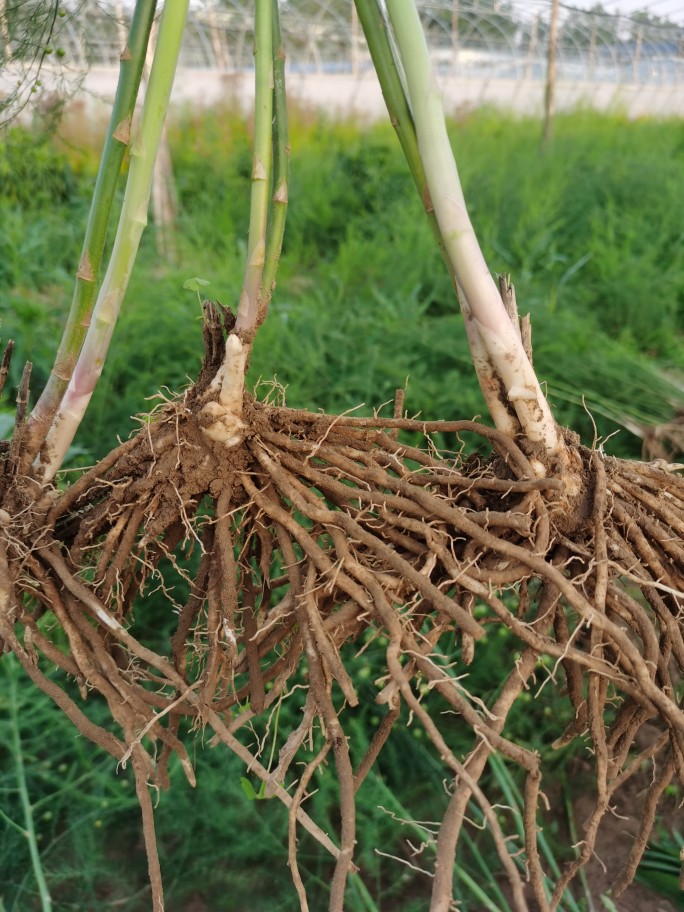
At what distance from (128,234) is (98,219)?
0.14ft

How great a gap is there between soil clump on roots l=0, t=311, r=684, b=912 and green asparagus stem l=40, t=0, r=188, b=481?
6cm

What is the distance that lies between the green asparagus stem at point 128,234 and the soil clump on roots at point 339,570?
0.06 metres

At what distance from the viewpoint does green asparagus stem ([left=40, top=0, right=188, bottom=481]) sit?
2.21 feet

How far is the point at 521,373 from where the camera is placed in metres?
0.74

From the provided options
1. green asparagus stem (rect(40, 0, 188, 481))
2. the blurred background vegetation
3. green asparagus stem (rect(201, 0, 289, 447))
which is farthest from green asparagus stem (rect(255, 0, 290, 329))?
the blurred background vegetation

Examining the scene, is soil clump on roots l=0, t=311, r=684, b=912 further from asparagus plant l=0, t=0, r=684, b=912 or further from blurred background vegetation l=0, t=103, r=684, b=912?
blurred background vegetation l=0, t=103, r=684, b=912

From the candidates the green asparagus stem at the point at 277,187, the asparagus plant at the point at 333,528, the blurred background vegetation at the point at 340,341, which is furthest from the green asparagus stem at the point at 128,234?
the blurred background vegetation at the point at 340,341

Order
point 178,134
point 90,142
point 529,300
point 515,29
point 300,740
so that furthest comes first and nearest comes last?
point 515,29
point 178,134
point 90,142
point 529,300
point 300,740

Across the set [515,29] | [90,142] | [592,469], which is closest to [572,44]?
[515,29]

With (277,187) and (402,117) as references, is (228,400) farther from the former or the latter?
(402,117)

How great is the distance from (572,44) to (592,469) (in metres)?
9.36

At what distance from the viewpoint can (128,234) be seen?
72 centimetres

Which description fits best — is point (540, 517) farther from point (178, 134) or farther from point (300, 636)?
point (178, 134)

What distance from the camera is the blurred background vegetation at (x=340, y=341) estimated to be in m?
1.42
